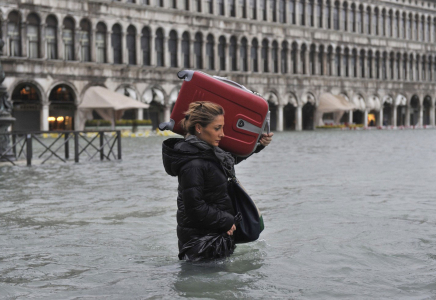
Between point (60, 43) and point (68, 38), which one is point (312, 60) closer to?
point (68, 38)

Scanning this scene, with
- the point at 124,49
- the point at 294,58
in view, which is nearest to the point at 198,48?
the point at 124,49

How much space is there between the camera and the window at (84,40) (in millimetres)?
43562

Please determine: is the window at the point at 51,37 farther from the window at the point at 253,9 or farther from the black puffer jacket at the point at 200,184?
the black puffer jacket at the point at 200,184

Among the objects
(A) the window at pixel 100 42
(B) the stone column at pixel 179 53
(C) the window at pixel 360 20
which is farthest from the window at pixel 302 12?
(A) the window at pixel 100 42

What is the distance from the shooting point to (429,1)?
71500 millimetres

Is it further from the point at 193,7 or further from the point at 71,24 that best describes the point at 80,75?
the point at 193,7

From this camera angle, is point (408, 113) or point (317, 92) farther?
point (408, 113)

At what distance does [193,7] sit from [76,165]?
3496 centimetres

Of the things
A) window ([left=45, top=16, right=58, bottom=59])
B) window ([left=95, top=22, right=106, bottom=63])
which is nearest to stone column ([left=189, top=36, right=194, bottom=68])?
window ([left=95, top=22, right=106, bottom=63])

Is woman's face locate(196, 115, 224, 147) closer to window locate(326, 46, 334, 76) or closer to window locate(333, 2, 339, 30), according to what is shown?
window locate(326, 46, 334, 76)

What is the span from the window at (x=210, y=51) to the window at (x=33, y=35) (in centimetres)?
1482

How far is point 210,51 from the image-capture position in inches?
2034

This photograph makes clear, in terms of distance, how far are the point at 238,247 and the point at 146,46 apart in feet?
139

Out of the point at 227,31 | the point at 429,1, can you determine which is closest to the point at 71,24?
the point at 227,31
